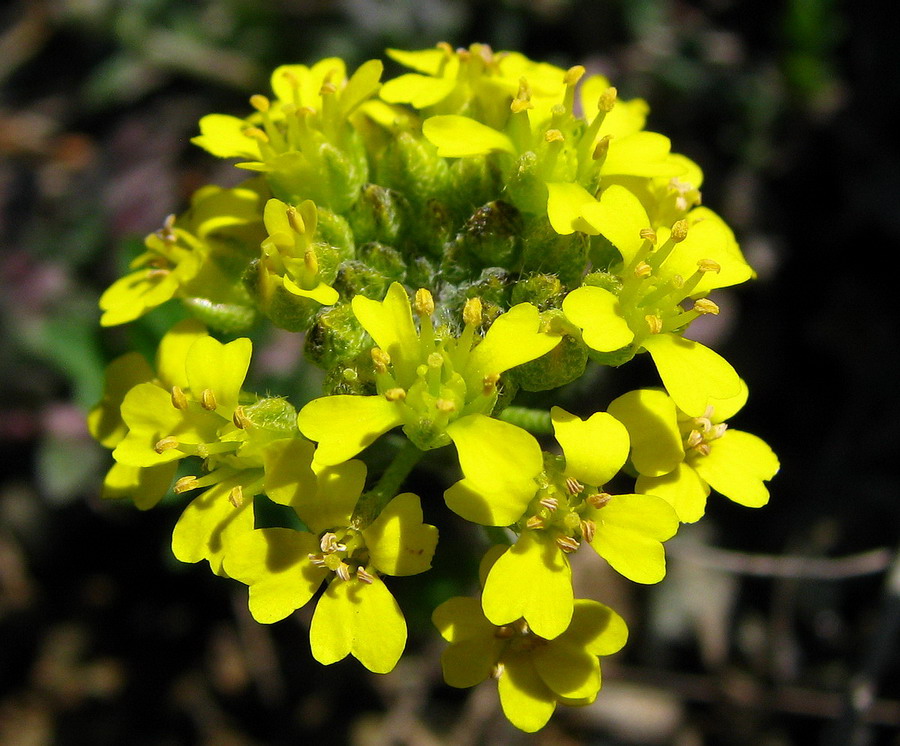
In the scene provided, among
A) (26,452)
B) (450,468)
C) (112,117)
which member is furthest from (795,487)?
(112,117)

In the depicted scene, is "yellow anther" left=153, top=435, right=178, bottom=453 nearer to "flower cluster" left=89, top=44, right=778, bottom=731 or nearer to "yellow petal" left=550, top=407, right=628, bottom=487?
"flower cluster" left=89, top=44, right=778, bottom=731

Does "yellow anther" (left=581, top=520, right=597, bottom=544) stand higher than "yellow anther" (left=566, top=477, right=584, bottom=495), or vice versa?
"yellow anther" (left=566, top=477, right=584, bottom=495)

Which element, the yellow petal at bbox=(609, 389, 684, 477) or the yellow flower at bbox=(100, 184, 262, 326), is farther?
the yellow flower at bbox=(100, 184, 262, 326)

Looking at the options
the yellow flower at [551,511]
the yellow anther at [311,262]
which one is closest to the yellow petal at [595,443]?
the yellow flower at [551,511]

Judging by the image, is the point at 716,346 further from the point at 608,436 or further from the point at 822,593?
the point at 608,436

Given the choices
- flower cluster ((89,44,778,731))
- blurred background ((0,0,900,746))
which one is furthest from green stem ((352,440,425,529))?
blurred background ((0,0,900,746))
